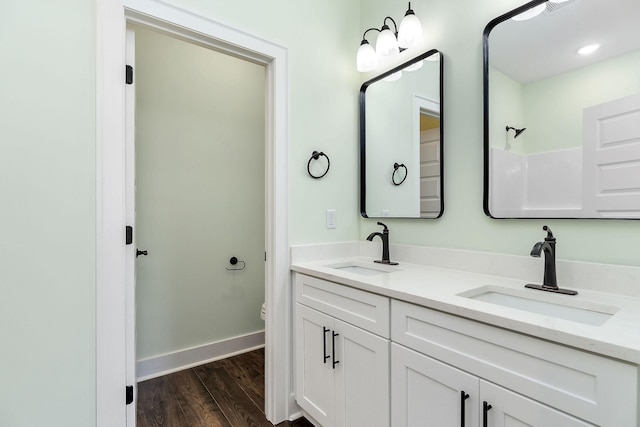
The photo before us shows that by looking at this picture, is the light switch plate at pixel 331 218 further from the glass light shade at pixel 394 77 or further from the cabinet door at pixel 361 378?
the glass light shade at pixel 394 77

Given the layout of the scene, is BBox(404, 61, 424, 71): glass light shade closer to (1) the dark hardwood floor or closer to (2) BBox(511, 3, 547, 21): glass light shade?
(2) BBox(511, 3, 547, 21): glass light shade

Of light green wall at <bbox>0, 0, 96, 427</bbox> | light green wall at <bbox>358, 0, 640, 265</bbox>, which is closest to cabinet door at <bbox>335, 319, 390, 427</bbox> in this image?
light green wall at <bbox>358, 0, 640, 265</bbox>

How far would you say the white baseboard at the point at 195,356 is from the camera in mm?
2170

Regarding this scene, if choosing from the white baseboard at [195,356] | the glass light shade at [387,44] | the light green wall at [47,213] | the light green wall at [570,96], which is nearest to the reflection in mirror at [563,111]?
the light green wall at [570,96]

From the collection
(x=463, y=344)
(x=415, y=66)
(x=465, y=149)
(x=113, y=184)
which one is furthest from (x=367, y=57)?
(x=463, y=344)

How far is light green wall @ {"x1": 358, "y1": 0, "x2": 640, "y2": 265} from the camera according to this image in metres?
1.33

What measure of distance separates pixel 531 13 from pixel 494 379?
142 centimetres

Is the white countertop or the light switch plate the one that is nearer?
the white countertop

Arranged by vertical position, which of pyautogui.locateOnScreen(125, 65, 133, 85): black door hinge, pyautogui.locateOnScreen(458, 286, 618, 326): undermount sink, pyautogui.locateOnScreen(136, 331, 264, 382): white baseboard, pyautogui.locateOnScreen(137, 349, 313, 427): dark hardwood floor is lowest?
pyautogui.locateOnScreen(137, 349, 313, 427): dark hardwood floor

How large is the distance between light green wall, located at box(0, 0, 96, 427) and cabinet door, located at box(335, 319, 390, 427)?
3.36 ft

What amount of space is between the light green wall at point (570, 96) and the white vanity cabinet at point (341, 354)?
92 centimetres

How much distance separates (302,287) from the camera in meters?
1.68

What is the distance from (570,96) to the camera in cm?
119

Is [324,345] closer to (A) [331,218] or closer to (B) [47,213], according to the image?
(A) [331,218]
